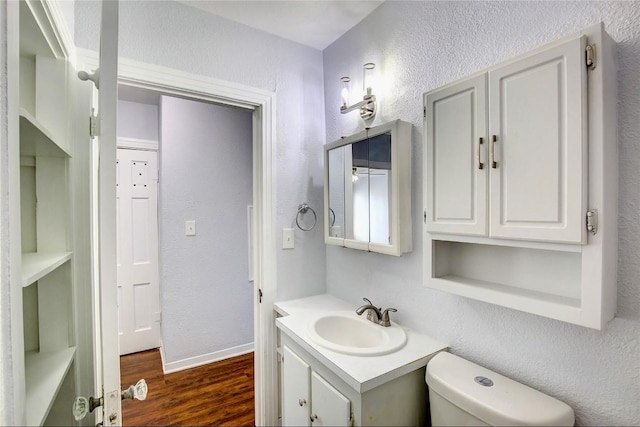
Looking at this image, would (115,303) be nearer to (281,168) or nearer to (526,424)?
(526,424)

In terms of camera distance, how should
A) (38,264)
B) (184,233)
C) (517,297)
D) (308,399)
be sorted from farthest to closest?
(184,233) < (308,399) < (517,297) < (38,264)

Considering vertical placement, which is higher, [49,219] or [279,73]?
[279,73]

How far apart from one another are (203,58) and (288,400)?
1.82 m

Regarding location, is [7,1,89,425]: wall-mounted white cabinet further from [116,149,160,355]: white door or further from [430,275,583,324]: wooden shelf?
[116,149,160,355]: white door

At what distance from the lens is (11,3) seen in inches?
21.6

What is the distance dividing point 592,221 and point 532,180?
0.17 metres

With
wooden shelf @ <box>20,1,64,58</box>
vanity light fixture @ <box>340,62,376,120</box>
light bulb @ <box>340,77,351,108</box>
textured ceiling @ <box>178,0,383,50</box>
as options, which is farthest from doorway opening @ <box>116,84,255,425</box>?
wooden shelf @ <box>20,1,64,58</box>

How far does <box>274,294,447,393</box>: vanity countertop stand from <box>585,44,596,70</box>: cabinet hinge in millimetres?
1059

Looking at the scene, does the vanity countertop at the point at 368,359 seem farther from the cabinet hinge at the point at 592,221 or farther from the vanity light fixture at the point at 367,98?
the vanity light fixture at the point at 367,98

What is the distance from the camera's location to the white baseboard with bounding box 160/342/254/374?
2.51 m

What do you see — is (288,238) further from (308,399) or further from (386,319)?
(308,399)

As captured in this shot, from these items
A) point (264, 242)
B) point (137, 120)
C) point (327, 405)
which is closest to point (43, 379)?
point (327, 405)

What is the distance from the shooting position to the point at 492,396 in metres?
0.94

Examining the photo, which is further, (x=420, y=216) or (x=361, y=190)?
(x=361, y=190)
